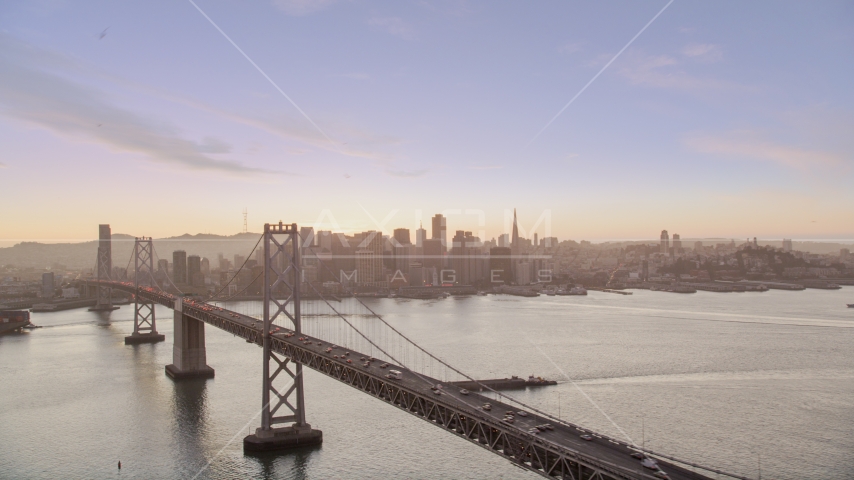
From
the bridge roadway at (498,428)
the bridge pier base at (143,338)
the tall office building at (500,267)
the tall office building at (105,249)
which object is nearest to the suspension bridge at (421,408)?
the bridge roadway at (498,428)

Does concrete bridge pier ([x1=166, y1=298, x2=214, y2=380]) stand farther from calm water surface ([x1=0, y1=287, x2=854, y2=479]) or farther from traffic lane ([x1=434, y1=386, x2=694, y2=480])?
traffic lane ([x1=434, y1=386, x2=694, y2=480])

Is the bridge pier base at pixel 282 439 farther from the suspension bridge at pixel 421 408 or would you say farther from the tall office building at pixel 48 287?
the tall office building at pixel 48 287

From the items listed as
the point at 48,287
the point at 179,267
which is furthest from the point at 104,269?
the point at 179,267

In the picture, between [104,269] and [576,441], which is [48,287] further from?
[576,441]

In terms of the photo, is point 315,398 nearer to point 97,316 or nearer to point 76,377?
point 76,377

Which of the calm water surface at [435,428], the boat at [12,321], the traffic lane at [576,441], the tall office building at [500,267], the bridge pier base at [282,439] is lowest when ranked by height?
the calm water surface at [435,428]

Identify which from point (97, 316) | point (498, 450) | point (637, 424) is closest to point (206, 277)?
point (97, 316)

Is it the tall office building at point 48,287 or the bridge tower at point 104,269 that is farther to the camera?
the tall office building at point 48,287
